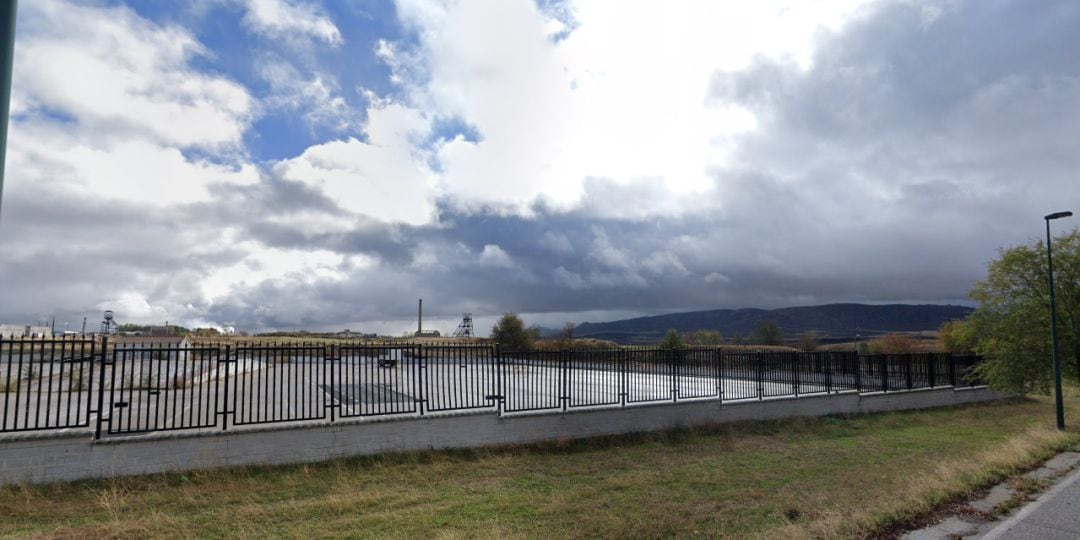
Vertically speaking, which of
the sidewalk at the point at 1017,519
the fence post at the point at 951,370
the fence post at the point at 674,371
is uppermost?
the fence post at the point at 674,371

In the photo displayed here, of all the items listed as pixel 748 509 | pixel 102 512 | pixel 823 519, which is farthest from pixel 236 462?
pixel 823 519

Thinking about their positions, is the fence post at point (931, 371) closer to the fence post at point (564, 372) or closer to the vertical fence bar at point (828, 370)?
the vertical fence bar at point (828, 370)

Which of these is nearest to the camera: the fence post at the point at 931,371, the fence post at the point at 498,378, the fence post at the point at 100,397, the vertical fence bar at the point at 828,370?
the fence post at the point at 100,397

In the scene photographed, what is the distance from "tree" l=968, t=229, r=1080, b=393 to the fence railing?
5.26 m

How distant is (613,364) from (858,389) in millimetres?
10956

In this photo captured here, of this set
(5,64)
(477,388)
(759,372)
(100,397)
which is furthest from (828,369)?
(5,64)

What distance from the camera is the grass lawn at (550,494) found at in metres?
7.28

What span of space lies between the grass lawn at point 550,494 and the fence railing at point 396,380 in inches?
42.2

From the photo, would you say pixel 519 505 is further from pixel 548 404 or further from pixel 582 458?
pixel 548 404

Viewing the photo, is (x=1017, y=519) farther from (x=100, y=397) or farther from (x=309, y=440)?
(x=100, y=397)

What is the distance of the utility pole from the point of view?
118 inches

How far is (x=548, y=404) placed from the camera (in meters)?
13.5

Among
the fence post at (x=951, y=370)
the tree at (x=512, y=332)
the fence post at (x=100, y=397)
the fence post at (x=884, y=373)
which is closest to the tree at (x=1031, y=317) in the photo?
the fence post at (x=951, y=370)

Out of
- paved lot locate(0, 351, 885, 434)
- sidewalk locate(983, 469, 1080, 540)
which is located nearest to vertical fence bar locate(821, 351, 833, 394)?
paved lot locate(0, 351, 885, 434)
